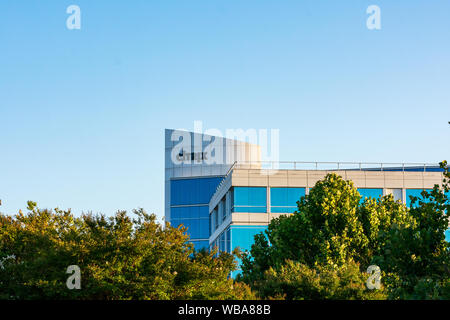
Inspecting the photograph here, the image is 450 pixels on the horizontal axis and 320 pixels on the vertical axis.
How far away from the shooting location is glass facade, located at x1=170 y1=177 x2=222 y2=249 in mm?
97938

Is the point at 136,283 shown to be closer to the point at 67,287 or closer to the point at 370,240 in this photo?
the point at 67,287

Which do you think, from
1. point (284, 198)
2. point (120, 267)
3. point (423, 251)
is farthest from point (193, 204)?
point (423, 251)

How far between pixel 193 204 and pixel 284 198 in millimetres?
42020

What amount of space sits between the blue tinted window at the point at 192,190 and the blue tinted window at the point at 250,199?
3963 centimetres

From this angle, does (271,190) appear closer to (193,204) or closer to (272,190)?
(272,190)

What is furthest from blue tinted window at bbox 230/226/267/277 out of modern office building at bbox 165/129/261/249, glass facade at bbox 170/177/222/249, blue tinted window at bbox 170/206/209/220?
blue tinted window at bbox 170/206/209/220

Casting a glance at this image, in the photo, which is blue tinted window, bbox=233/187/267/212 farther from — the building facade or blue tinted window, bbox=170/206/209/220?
blue tinted window, bbox=170/206/209/220

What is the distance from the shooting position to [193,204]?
9938 cm

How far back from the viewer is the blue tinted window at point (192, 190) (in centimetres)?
9831

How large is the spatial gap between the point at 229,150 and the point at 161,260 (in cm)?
7089

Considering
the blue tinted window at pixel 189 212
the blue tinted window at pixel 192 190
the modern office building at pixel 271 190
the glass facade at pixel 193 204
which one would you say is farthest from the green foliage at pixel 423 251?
the blue tinted window at pixel 189 212
